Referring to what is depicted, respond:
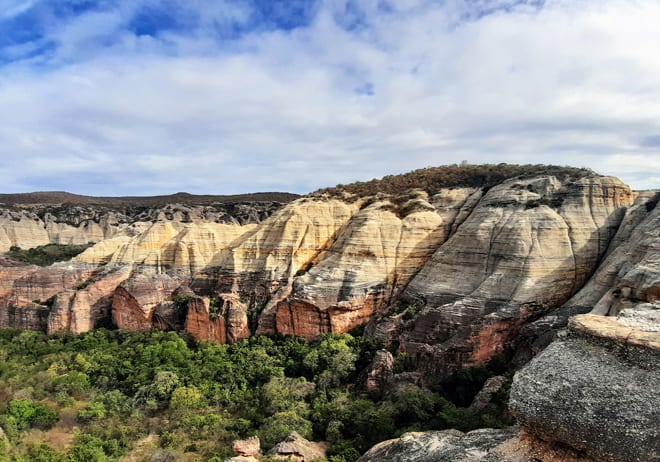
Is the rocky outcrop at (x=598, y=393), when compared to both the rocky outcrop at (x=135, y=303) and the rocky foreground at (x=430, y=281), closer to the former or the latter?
the rocky foreground at (x=430, y=281)

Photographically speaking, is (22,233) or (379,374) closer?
(379,374)

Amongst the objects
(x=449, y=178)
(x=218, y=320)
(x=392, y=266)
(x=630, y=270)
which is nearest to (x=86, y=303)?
(x=218, y=320)

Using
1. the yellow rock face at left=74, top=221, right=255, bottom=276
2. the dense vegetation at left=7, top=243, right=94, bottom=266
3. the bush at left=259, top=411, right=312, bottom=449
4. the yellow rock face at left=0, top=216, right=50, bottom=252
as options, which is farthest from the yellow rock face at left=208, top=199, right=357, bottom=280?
the yellow rock face at left=0, top=216, right=50, bottom=252

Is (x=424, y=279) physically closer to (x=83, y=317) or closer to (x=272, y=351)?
(x=272, y=351)

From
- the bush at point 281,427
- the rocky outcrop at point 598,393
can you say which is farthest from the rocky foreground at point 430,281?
the bush at point 281,427

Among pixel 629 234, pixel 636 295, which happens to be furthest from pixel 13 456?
pixel 629 234

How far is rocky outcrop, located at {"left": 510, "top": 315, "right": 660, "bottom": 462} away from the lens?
997 centimetres

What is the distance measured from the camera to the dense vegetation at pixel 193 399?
1919cm

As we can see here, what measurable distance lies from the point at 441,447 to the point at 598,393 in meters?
5.84

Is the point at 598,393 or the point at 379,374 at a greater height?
the point at 598,393

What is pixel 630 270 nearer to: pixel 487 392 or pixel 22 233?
pixel 487 392

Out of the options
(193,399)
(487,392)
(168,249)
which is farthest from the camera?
(168,249)

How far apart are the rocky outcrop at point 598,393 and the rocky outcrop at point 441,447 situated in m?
2.64

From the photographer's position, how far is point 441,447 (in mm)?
14461
